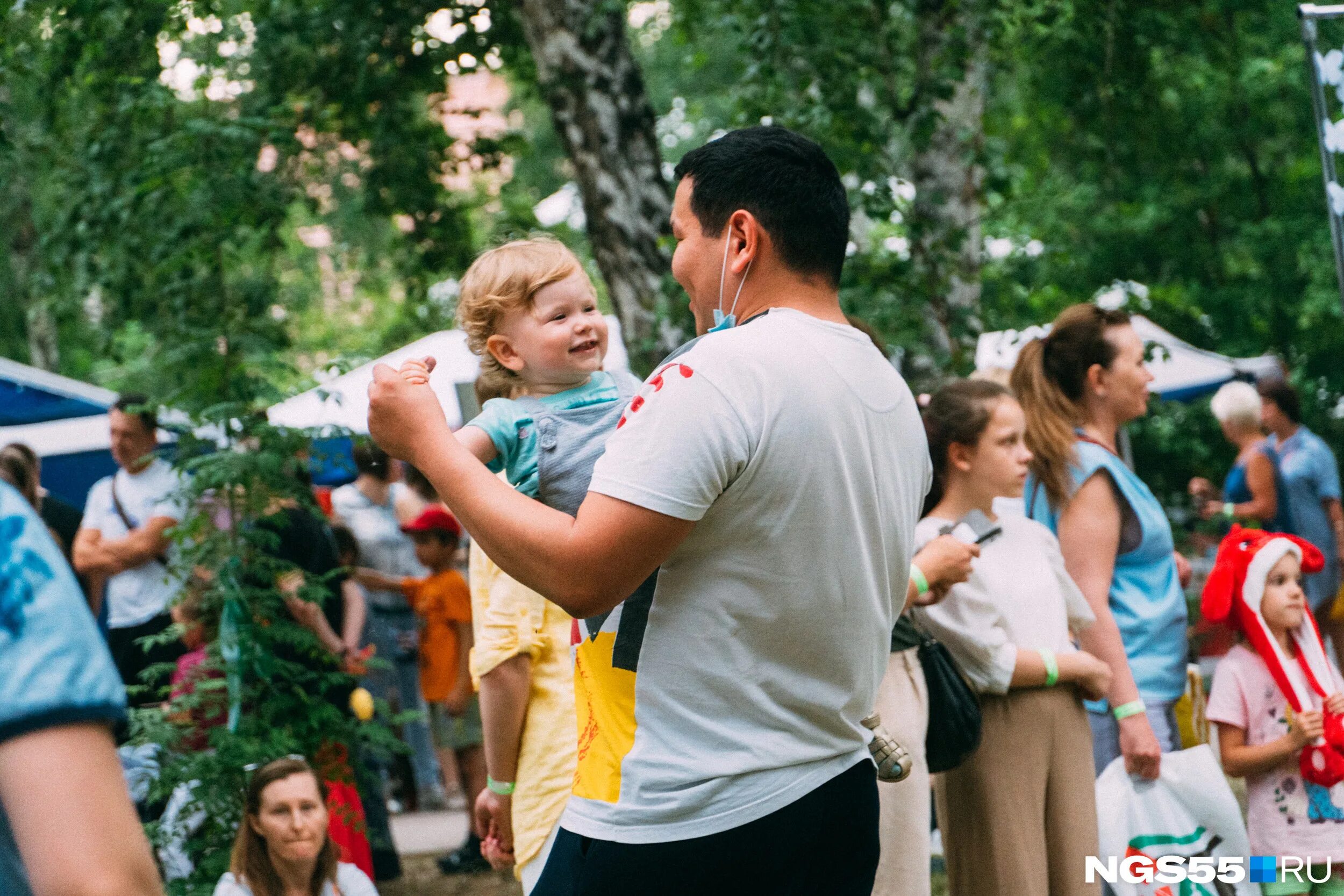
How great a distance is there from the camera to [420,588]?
805 centimetres

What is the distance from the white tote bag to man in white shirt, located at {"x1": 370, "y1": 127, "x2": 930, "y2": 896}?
2110 mm

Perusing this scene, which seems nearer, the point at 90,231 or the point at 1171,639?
the point at 1171,639

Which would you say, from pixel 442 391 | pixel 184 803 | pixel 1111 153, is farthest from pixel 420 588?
pixel 1111 153

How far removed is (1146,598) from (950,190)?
12.3 feet

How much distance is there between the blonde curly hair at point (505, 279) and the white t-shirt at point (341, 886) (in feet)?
8.03

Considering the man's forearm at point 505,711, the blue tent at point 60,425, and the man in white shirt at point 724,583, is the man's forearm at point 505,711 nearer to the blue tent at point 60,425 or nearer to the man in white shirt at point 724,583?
the man in white shirt at point 724,583

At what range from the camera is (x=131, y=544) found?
611 centimetres

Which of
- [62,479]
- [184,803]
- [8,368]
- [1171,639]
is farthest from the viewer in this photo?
[62,479]

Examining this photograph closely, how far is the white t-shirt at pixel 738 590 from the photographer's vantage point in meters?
1.86

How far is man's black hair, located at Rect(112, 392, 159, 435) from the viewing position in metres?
5.13

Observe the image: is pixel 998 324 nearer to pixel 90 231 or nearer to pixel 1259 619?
pixel 1259 619

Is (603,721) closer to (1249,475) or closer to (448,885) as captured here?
(448,885)

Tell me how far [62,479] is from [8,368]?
3.29 feet

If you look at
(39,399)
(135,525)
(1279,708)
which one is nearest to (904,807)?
(1279,708)
